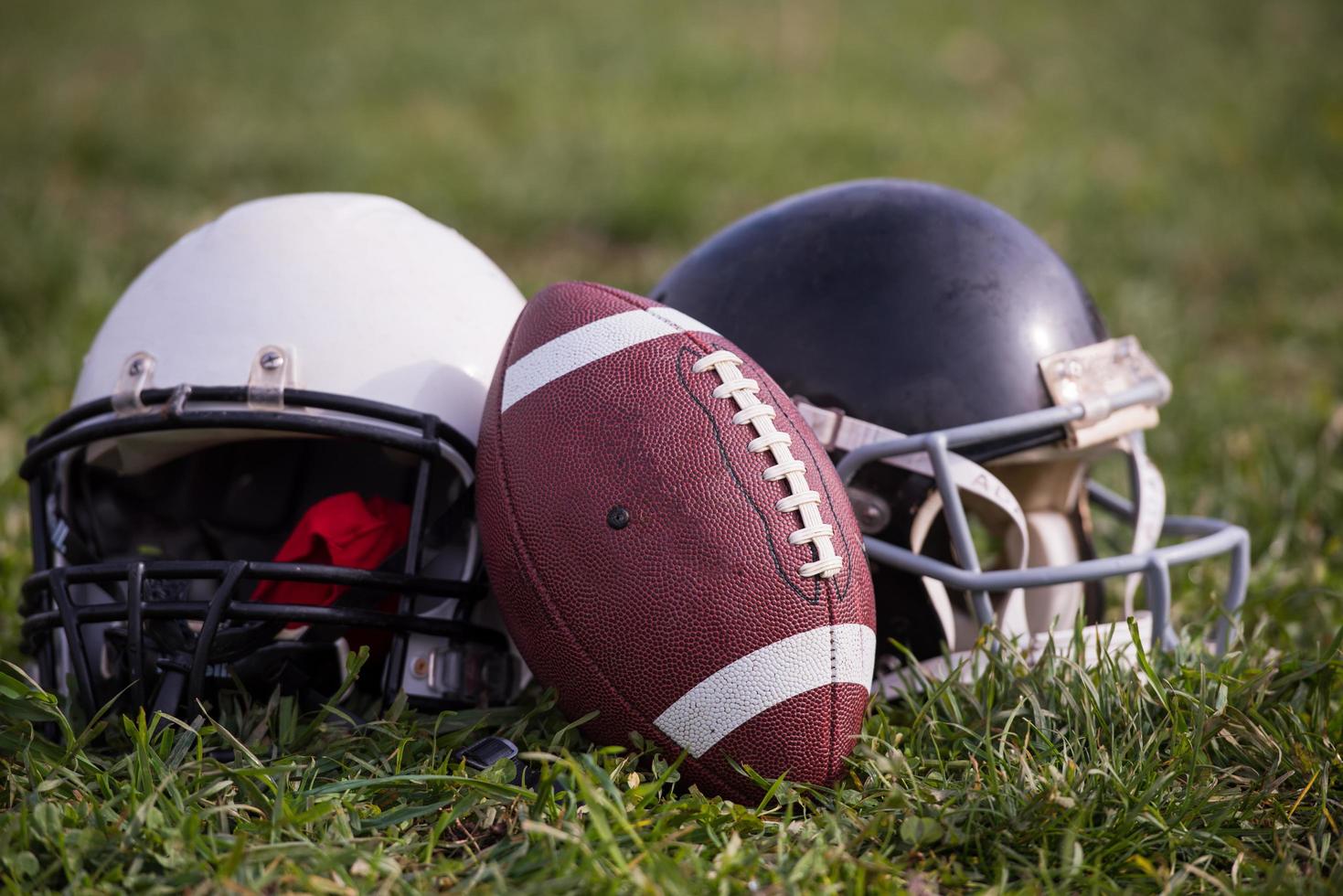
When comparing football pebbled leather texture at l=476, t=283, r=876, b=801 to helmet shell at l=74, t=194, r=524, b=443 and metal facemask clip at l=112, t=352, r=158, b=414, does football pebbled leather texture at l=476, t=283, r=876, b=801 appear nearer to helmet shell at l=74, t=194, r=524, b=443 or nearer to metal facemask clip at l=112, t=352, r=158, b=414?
helmet shell at l=74, t=194, r=524, b=443

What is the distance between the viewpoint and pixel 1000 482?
193 cm

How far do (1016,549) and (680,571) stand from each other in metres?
0.72

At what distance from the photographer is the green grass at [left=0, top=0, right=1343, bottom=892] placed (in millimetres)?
1475

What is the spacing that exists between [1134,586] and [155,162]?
453 centimetres

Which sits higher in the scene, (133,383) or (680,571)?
(133,383)

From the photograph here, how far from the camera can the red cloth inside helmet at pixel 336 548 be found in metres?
1.87

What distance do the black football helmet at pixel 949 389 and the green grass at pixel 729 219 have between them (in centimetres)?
18

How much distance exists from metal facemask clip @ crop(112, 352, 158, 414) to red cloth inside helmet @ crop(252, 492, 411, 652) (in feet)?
1.01

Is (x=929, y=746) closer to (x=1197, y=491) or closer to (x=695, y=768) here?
(x=695, y=768)

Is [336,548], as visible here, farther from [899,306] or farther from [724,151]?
[724,151]

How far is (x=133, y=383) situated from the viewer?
72.2 inches

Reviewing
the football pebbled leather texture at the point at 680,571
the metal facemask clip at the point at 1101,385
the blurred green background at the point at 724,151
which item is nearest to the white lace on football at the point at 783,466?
the football pebbled leather texture at the point at 680,571

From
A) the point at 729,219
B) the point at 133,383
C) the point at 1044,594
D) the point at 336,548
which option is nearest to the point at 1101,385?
the point at 1044,594

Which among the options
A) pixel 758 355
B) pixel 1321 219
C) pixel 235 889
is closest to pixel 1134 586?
pixel 758 355
